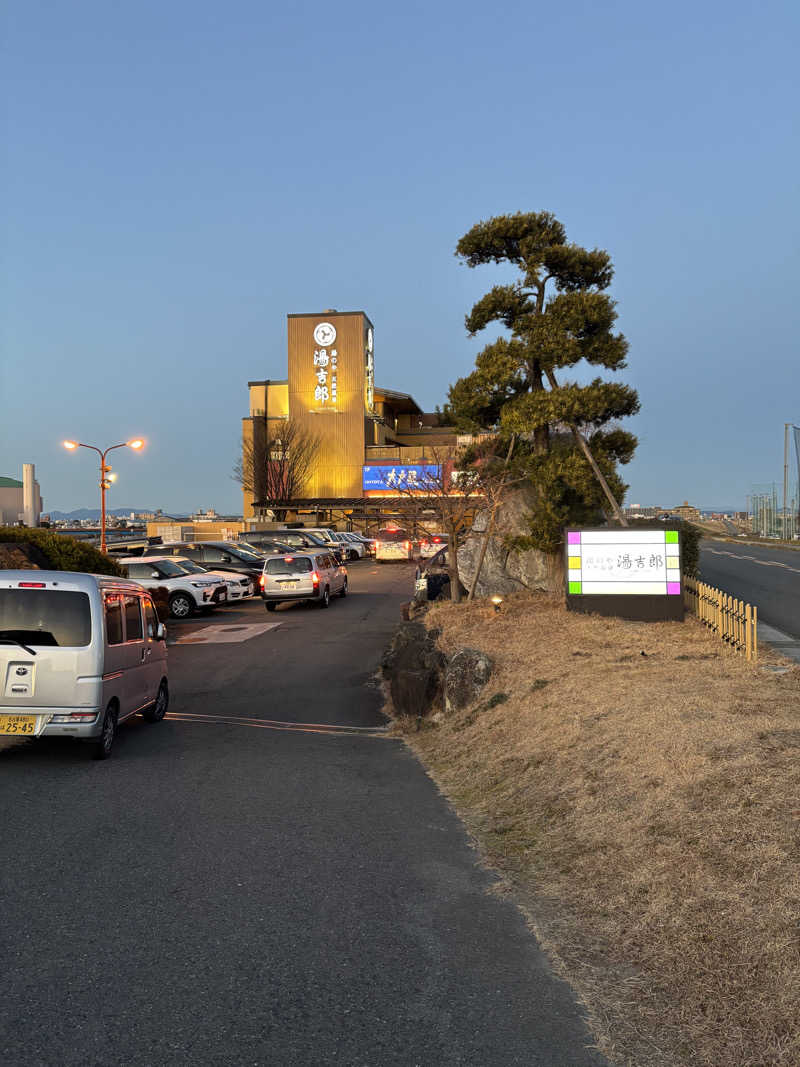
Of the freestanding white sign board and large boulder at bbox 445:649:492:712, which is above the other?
the freestanding white sign board

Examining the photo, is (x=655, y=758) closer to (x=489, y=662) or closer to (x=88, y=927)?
(x=88, y=927)

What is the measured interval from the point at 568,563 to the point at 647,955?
35.5 ft

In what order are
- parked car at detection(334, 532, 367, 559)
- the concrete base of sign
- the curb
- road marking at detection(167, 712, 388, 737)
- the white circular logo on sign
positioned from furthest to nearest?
1. the white circular logo on sign
2. parked car at detection(334, 532, 367, 559)
3. the concrete base of sign
4. the curb
5. road marking at detection(167, 712, 388, 737)

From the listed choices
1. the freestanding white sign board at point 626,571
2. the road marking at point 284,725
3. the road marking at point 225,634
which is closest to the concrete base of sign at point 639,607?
the freestanding white sign board at point 626,571

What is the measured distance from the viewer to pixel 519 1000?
4.10 metres

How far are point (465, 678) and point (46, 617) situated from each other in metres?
5.26

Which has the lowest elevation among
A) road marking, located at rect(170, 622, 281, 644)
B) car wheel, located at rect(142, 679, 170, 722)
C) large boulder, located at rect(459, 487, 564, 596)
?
road marking, located at rect(170, 622, 281, 644)

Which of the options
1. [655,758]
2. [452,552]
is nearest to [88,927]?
[655,758]

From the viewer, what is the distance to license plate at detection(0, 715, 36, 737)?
8.79 metres

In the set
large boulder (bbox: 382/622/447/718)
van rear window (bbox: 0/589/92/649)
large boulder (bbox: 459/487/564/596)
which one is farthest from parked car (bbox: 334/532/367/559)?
van rear window (bbox: 0/589/92/649)

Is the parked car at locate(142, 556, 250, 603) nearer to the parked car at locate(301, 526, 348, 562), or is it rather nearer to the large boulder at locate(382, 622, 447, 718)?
the large boulder at locate(382, 622, 447, 718)

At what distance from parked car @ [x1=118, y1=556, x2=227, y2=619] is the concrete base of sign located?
1355cm

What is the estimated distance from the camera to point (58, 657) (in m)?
8.91

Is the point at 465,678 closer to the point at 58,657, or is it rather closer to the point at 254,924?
the point at 58,657
